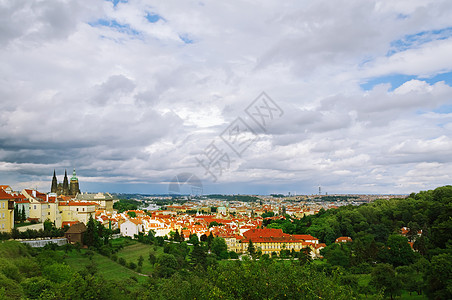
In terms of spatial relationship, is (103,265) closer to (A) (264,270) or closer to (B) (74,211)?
(B) (74,211)


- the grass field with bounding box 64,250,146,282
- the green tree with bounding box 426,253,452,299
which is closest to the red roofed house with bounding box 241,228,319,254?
the grass field with bounding box 64,250,146,282

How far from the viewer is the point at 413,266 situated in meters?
34.0

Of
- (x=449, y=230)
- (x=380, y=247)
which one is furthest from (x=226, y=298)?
(x=380, y=247)

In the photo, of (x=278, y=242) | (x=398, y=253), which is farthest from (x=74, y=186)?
(x=398, y=253)

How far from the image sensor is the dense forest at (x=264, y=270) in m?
12.8

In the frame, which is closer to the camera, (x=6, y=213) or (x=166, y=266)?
(x=6, y=213)

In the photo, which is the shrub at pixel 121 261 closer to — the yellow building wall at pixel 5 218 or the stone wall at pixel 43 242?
the stone wall at pixel 43 242

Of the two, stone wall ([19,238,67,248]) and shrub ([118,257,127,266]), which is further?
shrub ([118,257,127,266])

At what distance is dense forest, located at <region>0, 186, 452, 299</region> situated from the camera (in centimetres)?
1277

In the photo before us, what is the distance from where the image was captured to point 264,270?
1388cm

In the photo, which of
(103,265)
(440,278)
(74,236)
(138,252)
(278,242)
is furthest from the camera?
(278,242)

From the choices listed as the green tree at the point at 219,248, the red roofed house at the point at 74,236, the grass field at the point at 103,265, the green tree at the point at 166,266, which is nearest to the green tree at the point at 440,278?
the green tree at the point at 166,266

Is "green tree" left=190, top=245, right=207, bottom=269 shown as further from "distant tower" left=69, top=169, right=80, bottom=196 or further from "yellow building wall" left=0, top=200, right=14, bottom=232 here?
"distant tower" left=69, top=169, right=80, bottom=196

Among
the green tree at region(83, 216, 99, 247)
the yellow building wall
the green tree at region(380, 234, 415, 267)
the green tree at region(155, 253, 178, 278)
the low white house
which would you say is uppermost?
the yellow building wall
